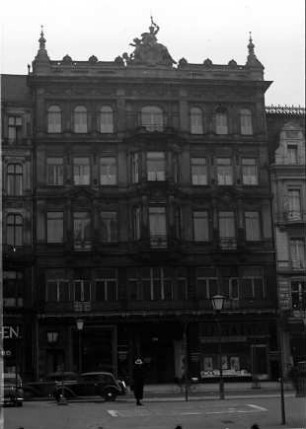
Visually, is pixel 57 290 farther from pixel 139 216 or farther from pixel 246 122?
pixel 246 122

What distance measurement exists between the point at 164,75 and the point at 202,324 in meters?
17.1

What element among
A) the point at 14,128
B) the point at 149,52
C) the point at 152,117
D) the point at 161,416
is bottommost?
the point at 161,416

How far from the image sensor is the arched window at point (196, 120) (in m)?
53.4

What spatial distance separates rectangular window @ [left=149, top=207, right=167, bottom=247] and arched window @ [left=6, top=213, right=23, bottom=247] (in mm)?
8607

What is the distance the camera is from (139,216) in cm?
5078

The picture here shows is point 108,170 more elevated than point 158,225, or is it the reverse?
point 108,170

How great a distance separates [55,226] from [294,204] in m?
16.5

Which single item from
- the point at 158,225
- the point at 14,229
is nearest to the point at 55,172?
the point at 14,229

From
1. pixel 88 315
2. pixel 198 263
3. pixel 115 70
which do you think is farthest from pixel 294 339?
pixel 115 70

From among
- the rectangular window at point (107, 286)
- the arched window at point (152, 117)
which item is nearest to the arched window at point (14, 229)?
the rectangular window at point (107, 286)

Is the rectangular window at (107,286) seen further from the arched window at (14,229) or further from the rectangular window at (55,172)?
the rectangular window at (55,172)

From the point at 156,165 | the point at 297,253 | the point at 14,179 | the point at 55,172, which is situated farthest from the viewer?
the point at 297,253

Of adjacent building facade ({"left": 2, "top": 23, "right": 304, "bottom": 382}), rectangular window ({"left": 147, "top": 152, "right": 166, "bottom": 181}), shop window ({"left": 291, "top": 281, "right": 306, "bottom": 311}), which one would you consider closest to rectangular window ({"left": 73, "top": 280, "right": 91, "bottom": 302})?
adjacent building facade ({"left": 2, "top": 23, "right": 304, "bottom": 382})

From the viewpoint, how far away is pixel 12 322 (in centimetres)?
4875
